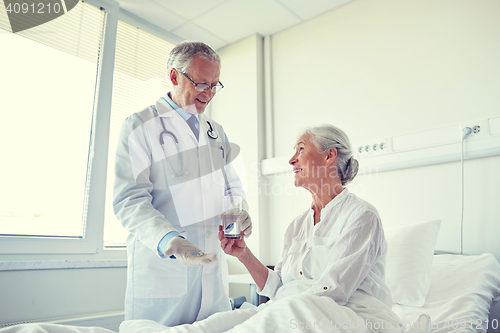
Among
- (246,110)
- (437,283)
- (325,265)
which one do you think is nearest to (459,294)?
(437,283)

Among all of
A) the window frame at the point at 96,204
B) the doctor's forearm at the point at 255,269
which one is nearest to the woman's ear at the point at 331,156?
the doctor's forearm at the point at 255,269

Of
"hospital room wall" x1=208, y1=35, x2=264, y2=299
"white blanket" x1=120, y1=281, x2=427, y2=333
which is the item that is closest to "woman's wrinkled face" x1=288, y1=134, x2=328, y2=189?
"white blanket" x1=120, y1=281, x2=427, y2=333

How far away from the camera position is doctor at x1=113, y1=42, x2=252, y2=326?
124 centimetres

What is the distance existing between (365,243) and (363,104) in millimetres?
1573

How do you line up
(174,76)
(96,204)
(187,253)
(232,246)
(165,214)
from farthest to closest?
(96,204) < (174,76) < (232,246) < (165,214) < (187,253)

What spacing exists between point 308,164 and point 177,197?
59 centimetres

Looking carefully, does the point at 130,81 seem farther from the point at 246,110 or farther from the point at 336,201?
the point at 336,201

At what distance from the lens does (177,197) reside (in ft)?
4.51

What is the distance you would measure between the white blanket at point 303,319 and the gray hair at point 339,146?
57cm

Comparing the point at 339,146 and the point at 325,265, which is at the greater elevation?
the point at 339,146

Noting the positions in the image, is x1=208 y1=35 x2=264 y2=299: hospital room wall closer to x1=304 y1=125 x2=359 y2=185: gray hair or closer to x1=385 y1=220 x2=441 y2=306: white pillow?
x1=385 y1=220 x2=441 y2=306: white pillow

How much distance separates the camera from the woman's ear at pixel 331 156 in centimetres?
159

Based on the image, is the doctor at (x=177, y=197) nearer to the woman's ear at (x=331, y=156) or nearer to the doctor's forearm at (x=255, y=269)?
the doctor's forearm at (x=255, y=269)

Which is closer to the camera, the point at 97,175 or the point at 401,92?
the point at 401,92
